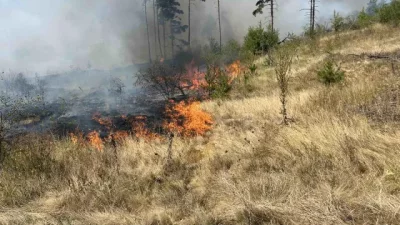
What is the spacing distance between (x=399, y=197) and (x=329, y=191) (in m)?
0.59

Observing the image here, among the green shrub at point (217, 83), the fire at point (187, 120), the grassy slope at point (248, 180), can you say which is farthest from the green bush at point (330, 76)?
the green shrub at point (217, 83)

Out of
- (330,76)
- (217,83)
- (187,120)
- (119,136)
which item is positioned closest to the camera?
(119,136)

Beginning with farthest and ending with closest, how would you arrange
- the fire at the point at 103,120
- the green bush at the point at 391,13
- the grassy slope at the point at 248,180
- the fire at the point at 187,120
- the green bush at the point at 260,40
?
the green bush at the point at 260,40 < the green bush at the point at 391,13 < the fire at the point at 103,120 < the fire at the point at 187,120 < the grassy slope at the point at 248,180

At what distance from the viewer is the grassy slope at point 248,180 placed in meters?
2.91

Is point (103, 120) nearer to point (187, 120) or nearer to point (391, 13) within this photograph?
point (187, 120)

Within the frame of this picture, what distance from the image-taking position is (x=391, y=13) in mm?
19750

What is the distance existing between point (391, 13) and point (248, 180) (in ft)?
70.8

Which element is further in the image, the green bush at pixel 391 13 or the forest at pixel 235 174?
the green bush at pixel 391 13

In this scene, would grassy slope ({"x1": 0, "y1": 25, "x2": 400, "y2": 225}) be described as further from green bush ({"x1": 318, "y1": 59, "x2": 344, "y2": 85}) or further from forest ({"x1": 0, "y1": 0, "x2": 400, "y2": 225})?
green bush ({"x1": 318, "y1": 59, "x2": 344, "y2": 85})

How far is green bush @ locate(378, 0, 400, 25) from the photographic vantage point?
1947cm

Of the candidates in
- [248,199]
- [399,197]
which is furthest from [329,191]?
[248,199]

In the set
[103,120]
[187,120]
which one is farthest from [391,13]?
[103,120]

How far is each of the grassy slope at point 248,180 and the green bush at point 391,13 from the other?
16662 millimetres

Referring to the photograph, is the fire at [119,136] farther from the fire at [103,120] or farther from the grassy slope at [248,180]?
the fire at [103,120]
